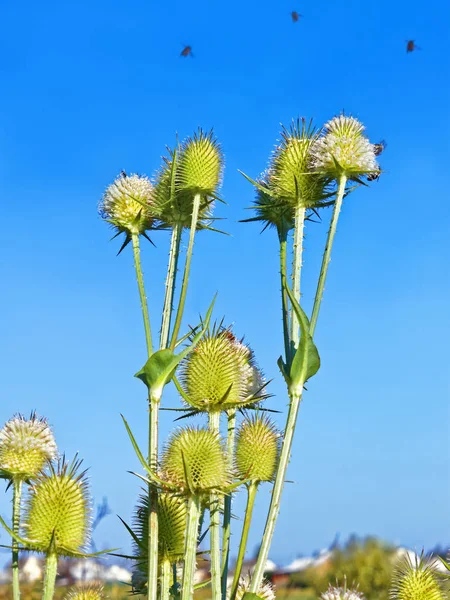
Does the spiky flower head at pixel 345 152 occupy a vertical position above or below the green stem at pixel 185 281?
above

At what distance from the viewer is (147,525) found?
5.61 metres

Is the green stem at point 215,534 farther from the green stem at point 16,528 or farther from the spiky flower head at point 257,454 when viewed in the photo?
the green stem at point 16,528

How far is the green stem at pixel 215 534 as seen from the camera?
5.19m

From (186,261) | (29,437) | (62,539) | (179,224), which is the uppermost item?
(179,224)

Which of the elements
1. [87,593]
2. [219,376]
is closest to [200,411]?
[219,376]

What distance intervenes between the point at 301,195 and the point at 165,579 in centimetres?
297

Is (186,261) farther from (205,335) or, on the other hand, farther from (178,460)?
(178,460)

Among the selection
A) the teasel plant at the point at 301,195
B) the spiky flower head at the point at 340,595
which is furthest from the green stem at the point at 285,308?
the spiky flower head at the point at 340,595

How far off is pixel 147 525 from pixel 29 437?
47.4 inches

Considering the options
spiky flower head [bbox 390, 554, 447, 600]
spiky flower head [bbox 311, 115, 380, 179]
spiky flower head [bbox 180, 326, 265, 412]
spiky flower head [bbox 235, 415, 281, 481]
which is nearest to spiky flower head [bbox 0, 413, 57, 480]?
spiky flower head [bbox 180, 326, 265, 412]

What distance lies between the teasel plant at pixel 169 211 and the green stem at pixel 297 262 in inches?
30.4

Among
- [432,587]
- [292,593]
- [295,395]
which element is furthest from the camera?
[292,593]

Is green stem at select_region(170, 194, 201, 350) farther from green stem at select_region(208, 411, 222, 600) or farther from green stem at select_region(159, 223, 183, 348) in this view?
green stem at select_region(208, 411, 222, 600)

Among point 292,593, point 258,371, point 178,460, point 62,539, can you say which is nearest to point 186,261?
point 258,371
